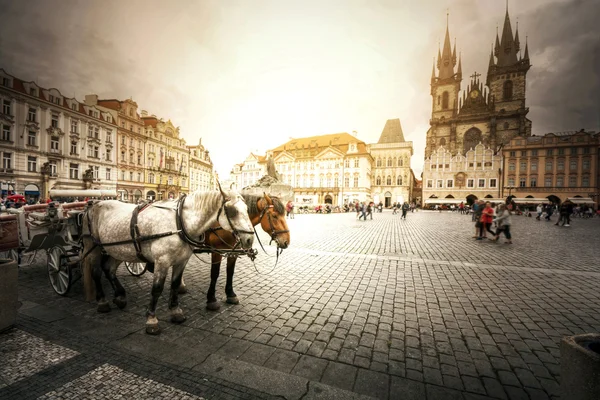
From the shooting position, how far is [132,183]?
44.7 metres

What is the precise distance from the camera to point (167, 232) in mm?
3410

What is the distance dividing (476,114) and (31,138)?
90.3 metres

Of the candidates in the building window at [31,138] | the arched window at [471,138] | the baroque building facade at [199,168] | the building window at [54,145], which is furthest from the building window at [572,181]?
the building window at [31,138]

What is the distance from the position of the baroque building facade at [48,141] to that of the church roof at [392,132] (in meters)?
61.7

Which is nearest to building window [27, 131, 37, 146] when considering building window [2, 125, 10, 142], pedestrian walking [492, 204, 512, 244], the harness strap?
building window [2, 125, 10, 142]

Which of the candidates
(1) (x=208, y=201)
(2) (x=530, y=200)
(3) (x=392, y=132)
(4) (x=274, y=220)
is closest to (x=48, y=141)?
(1) (x=208, y=201)

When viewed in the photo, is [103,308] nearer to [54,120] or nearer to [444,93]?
[54,120]

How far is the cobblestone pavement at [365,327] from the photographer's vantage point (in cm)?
245

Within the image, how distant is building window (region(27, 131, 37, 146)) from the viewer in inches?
1154

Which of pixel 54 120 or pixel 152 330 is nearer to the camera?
pixel 152 330

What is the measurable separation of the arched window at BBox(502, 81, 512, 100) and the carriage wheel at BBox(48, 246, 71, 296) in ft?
308

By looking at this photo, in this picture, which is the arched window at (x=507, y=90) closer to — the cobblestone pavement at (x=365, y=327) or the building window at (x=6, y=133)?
the cobblestone pavement at (x=365, y=327)

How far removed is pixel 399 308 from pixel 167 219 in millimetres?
3799

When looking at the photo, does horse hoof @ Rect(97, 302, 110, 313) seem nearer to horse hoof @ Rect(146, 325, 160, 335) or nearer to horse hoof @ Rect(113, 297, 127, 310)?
horse hoof @ Rect(113, 297, 127, 310)
